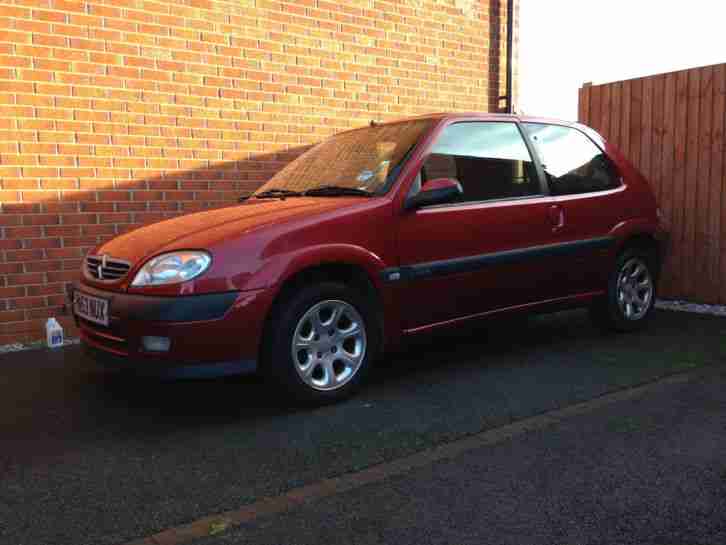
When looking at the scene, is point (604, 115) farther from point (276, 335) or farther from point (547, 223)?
point (276, 335)

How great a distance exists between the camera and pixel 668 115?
22.2 ft

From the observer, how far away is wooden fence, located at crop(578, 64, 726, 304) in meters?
6.43

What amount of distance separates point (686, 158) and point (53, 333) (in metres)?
5.97

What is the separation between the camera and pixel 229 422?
11.8ft

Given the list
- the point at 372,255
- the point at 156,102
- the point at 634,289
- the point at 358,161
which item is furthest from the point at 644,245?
the point at 156,102

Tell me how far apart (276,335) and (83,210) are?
2860 millimetres

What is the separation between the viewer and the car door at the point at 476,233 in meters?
4.12

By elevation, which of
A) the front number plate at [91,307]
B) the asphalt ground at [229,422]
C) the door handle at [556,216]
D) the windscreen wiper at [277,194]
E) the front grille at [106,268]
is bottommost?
the asphalt ground at [229,422]

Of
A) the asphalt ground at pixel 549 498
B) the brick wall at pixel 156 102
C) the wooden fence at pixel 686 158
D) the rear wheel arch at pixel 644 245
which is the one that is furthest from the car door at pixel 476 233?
the wooden fence at pixel 686 158

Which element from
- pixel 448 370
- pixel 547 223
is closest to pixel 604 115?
pixel 547 223

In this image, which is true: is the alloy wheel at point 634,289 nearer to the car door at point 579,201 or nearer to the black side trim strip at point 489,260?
the car door at point 579,201

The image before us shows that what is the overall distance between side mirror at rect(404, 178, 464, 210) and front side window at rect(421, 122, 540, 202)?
202 millimetres

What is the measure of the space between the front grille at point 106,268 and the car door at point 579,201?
2.86m

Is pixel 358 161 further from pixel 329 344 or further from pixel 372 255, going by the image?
pixel 329 344
